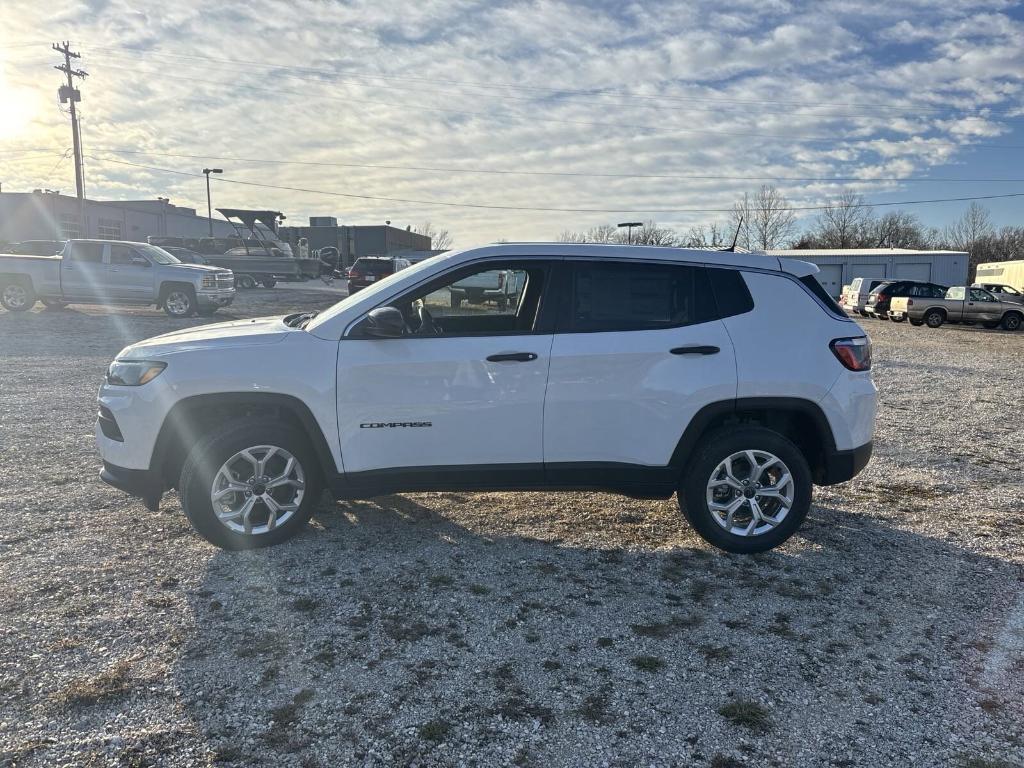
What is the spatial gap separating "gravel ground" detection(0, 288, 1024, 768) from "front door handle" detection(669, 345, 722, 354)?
4.13 feet

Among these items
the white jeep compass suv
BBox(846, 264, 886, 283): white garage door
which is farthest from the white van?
the white jeep compass suv

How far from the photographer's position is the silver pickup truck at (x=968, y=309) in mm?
23234

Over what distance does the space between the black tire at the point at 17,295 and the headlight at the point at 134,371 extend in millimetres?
16694

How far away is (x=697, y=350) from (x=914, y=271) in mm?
43137

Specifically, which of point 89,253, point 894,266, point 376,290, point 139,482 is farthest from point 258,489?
point 894,266

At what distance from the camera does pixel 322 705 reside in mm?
2600

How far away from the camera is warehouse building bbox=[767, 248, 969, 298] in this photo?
128ft

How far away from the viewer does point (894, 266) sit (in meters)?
39.9

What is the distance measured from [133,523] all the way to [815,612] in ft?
13.6

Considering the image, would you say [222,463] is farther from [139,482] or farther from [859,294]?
[859,294]

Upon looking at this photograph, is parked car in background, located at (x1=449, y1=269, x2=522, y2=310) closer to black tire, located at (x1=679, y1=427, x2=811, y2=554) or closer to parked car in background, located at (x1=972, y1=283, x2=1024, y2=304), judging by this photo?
black tire, located at (x1=679, y1=427, x2=811, y2=554)

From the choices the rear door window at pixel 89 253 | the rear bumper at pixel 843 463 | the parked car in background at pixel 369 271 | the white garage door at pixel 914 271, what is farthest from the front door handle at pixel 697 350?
the white garage door at pixel 914 271

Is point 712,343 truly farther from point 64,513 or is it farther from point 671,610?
point 64,513

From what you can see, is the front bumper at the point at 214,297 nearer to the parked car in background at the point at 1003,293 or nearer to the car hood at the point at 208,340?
the car hood at the point at 208,340
